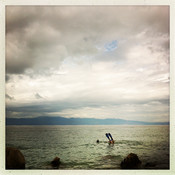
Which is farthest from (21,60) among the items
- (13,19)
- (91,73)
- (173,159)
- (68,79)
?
(173,159)

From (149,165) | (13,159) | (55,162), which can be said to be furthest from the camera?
(55,162)

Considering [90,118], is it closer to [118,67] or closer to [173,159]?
[118,67]

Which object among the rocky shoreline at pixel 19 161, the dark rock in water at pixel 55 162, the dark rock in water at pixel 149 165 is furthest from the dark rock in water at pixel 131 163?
the dark rock in water at pixel 55 162

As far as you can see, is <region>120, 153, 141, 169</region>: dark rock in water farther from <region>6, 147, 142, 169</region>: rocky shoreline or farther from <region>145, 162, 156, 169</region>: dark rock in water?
<region>145, 162, 156, 169</region>: dark rock in water

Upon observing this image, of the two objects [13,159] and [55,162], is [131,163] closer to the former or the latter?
[55,162]

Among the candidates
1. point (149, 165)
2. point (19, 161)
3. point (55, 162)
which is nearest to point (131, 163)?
point (149, 165)

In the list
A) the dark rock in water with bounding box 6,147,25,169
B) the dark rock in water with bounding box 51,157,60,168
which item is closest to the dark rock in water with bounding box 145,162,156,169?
the dark rock in water with bounding box 51,157,60,168

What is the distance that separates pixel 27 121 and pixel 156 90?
16.4ft

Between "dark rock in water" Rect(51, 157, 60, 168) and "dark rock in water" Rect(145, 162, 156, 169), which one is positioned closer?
"dark rock in water" Rect(145, 162, 156, 169)

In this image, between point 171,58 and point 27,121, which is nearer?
point 171,58

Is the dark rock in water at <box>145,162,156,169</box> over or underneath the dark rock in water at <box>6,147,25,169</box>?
underneath

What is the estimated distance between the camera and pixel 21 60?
4871 millimetres
